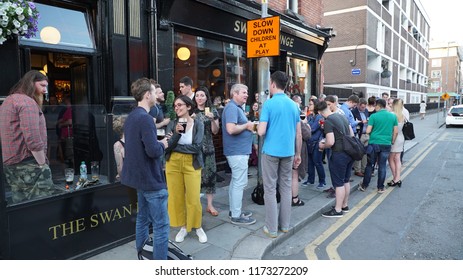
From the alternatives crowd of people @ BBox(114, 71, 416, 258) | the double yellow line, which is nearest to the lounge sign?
crowd of people @ BBox(114, 71, 416, 258)

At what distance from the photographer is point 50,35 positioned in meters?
4.77

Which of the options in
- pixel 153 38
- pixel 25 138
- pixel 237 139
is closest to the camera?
pixel 25 138

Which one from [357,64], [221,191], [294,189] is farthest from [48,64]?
[357,64]

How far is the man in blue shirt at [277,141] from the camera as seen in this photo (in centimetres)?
402

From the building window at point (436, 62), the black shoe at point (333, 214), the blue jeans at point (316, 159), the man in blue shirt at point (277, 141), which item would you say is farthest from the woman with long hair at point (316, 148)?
the building window at point (436, 62)

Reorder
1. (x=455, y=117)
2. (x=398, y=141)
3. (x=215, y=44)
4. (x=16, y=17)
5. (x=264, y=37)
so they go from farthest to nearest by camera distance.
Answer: (x=455, y=117)
(x=215, y=44)
(x=398, y=141)
(x=264, y=37)
(x=16, y=17)

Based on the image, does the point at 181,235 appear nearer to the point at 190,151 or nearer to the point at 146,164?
the point at 190,151

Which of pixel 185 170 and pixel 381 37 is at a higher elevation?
pixel 381 37

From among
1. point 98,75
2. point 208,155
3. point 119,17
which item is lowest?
point 208,155

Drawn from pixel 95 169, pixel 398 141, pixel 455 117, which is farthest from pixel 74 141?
pixel 455 117

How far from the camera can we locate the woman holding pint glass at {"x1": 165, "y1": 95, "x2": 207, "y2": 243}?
3770mm

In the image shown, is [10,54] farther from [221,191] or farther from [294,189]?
[294,189]

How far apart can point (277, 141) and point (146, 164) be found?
69.4 inches

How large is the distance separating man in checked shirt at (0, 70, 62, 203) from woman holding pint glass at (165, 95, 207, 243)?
1.34m
